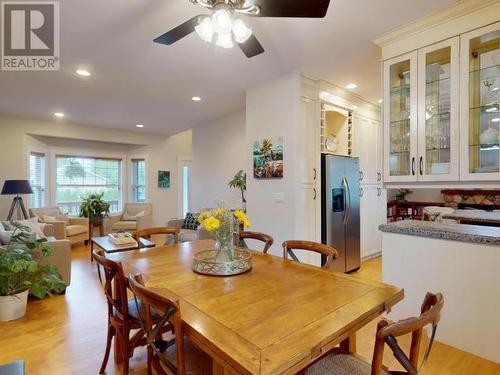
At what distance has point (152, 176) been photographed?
7.43 m

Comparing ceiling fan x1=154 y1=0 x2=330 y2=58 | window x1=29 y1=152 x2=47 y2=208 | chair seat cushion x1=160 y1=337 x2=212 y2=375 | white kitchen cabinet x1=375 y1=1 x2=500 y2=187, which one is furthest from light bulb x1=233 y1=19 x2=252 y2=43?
window x1=29 y1=152 x2=47 y2=208

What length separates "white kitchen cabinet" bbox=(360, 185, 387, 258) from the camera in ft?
14.9

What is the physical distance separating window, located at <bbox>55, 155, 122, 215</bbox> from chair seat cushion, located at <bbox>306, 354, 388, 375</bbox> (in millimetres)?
7042

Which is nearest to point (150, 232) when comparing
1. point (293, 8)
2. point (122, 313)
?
point (122, 313)

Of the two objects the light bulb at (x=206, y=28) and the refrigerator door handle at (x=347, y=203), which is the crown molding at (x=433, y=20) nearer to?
the light bulb at (x=206, y=28)

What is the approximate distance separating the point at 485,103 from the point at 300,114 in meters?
1.76

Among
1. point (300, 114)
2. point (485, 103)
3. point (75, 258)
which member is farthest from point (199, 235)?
point (485, 103)

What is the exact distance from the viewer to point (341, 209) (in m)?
3.91

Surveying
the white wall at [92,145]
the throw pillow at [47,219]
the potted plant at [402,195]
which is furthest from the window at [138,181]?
the potted plant at [402,195]

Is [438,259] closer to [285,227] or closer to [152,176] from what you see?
[285,227]

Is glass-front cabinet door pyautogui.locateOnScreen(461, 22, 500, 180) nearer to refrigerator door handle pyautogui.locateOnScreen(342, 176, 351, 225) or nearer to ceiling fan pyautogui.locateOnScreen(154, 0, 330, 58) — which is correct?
ceiling fan pyautogui.locateOnScreen(154, 0, 330, 58)

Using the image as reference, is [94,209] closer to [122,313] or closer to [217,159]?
[217,159]

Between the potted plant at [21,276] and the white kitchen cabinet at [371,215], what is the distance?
4.12 meters

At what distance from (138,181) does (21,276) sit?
4938 millimetres
